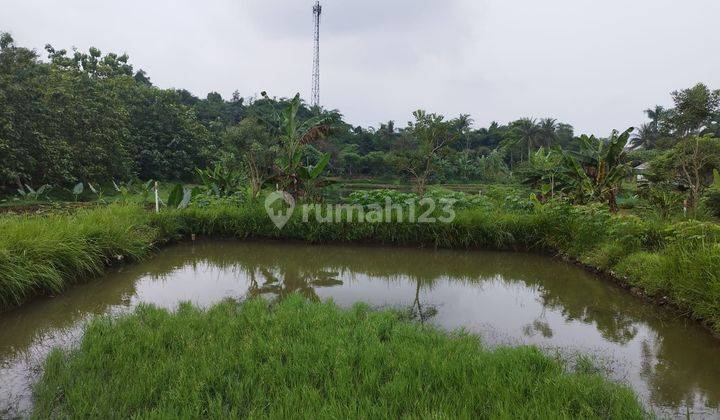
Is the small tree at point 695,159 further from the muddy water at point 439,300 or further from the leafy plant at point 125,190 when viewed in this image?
the leafy plant at point 125,190

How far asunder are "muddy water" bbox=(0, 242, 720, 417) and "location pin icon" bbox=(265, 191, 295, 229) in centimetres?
53

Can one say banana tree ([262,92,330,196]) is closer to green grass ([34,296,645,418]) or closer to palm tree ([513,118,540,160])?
green grass ([34,296,645,418])

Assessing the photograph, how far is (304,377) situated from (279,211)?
17.7 ft

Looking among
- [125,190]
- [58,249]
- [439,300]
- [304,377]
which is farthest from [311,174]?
[304,377]

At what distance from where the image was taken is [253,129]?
19031 mm

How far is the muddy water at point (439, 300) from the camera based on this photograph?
292cm

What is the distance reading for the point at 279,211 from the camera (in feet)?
24.9

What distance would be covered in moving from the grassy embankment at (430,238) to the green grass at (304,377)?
1.92 metres

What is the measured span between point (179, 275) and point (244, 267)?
2.91 feet

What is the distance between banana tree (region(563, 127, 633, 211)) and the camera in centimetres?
778

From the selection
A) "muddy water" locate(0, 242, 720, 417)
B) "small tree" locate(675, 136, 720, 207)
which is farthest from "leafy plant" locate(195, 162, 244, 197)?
"small tree" locate(675, 136, 720, 207)

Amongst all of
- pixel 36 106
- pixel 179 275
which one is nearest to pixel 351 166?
pixel 36 106

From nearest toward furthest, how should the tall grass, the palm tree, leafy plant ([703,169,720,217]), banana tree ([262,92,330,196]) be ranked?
the tall grass < banana tree ([262,92,330,196]) < leafy plant ([703,169,720,217]) < the palm tree

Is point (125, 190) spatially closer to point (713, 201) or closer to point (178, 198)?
point (178, 198)
